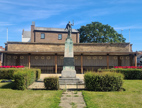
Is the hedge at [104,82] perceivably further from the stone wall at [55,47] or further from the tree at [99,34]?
the tree at [99,34]

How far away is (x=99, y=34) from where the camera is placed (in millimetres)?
46375

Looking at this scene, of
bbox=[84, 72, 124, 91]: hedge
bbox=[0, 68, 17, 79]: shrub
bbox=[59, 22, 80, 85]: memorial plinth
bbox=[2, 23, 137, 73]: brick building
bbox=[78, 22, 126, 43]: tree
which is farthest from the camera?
bbox=[78, 22, 126, 43]: tree

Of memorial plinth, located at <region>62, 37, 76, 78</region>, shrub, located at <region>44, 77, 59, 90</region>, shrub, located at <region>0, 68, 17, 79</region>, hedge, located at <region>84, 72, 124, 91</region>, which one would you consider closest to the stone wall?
shrub, located at <region>0, 68, 17, 79</region>

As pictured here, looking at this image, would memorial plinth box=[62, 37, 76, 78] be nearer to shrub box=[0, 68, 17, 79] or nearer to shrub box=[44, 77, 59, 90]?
shrub box=[44, 77, 59, 90]

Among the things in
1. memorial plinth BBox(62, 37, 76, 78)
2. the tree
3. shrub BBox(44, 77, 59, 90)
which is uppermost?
the tree

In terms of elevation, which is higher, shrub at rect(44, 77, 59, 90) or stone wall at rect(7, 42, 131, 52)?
stone wall at rect(7, 42, 131, 52)

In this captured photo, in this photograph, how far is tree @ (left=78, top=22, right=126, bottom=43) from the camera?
153 ft

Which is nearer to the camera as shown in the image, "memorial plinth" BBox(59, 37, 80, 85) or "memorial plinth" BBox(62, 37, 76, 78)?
"memorial plinth" BBox(59, 37, 80, 85)

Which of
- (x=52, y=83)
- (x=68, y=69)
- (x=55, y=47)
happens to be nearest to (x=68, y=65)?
(x=68, y=69)

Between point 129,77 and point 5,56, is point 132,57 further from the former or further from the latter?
point 5,56

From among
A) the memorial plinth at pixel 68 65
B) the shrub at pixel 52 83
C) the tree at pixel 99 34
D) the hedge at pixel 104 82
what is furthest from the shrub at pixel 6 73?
the tree at pixel 99 34

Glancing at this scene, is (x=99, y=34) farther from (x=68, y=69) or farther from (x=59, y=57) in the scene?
(x=68, y=69)

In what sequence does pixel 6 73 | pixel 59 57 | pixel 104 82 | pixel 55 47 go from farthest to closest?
pixel 55 47 < pixel 59 57 < pixel 6 73 < pixel 104 82

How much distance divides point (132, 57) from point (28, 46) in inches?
702
